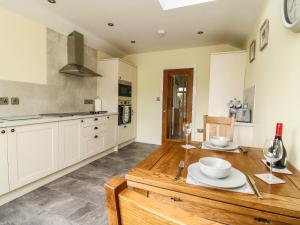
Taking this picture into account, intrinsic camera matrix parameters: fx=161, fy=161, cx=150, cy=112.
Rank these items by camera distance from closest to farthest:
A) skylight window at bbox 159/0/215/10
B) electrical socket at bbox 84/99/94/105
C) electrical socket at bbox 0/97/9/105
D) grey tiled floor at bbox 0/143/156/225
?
grey tiled floor at bbox 0/143/156/225
electrical socket at bbox 0/97/9/105
skylight window at bbox 159/0/215/10
electrical socket at bbox 84/99/94/105

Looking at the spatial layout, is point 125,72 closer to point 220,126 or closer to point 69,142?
point 69,142

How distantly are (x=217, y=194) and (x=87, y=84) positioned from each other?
341 cm

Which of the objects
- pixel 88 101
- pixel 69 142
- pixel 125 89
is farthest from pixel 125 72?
pixel 69 142

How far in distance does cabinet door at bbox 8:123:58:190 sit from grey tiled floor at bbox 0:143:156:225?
209 mm

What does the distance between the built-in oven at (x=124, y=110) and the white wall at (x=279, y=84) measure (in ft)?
8.69

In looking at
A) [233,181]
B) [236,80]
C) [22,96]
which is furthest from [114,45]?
[233,181]

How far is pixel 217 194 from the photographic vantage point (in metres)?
0.64

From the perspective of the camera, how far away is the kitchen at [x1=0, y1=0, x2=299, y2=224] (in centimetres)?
156

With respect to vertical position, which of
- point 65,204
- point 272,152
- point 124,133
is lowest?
point 65,204

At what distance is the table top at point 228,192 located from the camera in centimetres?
60

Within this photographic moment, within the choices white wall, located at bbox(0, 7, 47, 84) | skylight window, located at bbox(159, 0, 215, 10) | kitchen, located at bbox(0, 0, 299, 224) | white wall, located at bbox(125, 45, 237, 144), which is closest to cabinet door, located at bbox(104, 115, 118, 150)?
kitchen, located at bbox(0, 0, 299, 224)

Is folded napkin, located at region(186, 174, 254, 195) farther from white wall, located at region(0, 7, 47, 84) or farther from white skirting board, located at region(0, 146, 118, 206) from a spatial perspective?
white wall, located at region(0, 7, 47, 84)

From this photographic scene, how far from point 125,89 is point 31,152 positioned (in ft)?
7.83

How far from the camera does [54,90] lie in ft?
9.06
